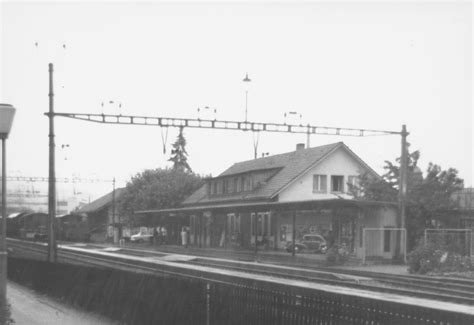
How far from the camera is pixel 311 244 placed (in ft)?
142

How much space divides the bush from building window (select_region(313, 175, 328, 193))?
79.3 ft

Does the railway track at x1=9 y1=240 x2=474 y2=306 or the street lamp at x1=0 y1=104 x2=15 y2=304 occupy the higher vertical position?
the street lamp at x1=0 y1=104 x2=15 y2=304

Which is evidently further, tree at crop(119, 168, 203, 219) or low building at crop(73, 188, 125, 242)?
low building at crop(73, 188, 125, 242)

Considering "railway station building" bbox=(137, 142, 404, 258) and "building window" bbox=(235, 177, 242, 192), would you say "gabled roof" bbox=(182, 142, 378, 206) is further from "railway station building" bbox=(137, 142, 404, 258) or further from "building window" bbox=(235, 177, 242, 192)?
"building window" bbox=(235, 177, 242, 192)

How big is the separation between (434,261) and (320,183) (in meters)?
25.5

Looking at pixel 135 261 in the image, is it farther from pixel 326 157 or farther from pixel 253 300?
pixel 326 157

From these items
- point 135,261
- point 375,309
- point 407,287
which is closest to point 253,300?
point 375,309

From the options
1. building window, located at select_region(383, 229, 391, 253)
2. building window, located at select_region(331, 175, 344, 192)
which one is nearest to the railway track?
building window, located at select_region(383, 229, 391, 253)

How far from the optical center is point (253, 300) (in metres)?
8.17

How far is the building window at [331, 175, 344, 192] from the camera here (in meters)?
52.9

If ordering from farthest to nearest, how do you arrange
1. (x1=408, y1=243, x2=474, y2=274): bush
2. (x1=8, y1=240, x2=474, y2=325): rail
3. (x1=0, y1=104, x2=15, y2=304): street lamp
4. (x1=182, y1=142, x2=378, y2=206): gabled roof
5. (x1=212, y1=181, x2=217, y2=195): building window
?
(x1=212, y1=181, x2=217, y2=195): building window, (x1=182, y1=142, x2=378, y2=206): gabled roof, (x1=408, y1=243, x2=474, y2=274): bush, (x1=0, y1=104, x2=15, y2=304): street lamp, (x1=8, y1=240, x2=474, y2=325): rail

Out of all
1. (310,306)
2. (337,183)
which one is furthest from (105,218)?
(310,306)

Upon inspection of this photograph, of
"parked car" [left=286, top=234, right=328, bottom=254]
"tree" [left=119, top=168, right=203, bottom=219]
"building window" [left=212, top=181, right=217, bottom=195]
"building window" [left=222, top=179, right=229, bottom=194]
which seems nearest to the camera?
"parked car" [left=286, top=234, right=328, bottom=254]

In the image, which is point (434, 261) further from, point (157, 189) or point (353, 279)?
point (157, 189)
